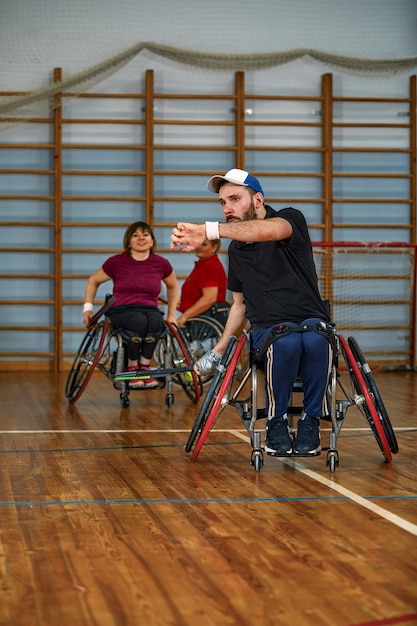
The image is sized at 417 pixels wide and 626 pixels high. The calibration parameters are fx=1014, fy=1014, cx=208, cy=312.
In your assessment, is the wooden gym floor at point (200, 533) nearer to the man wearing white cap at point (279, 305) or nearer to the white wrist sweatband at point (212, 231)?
the man wearing white cap at point (279, 305)

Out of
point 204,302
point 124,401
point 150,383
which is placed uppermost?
point 204,302

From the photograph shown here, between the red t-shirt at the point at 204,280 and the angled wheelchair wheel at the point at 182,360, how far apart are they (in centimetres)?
70

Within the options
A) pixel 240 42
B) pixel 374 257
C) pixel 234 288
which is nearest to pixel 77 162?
pixel 240 42

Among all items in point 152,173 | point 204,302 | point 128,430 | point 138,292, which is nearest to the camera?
point 128,430

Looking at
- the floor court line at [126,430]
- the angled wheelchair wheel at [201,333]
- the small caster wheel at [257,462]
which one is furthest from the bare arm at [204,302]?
the small caster wheel at [257,462]

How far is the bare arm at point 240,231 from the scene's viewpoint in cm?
312

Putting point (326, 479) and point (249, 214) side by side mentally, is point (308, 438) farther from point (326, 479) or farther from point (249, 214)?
point (249, 214)

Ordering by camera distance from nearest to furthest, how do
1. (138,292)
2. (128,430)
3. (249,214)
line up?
1. (249,214)
2. (128,430)
3. (138,292)

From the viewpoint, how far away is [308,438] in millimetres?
3514

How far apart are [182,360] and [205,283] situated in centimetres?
123

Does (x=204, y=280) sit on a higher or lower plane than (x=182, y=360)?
higher

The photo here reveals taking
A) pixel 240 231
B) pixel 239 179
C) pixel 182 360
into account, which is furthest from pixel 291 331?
pixel 182 360

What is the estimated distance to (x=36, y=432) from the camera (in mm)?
4746

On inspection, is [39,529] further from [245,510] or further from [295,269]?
[295,269]
